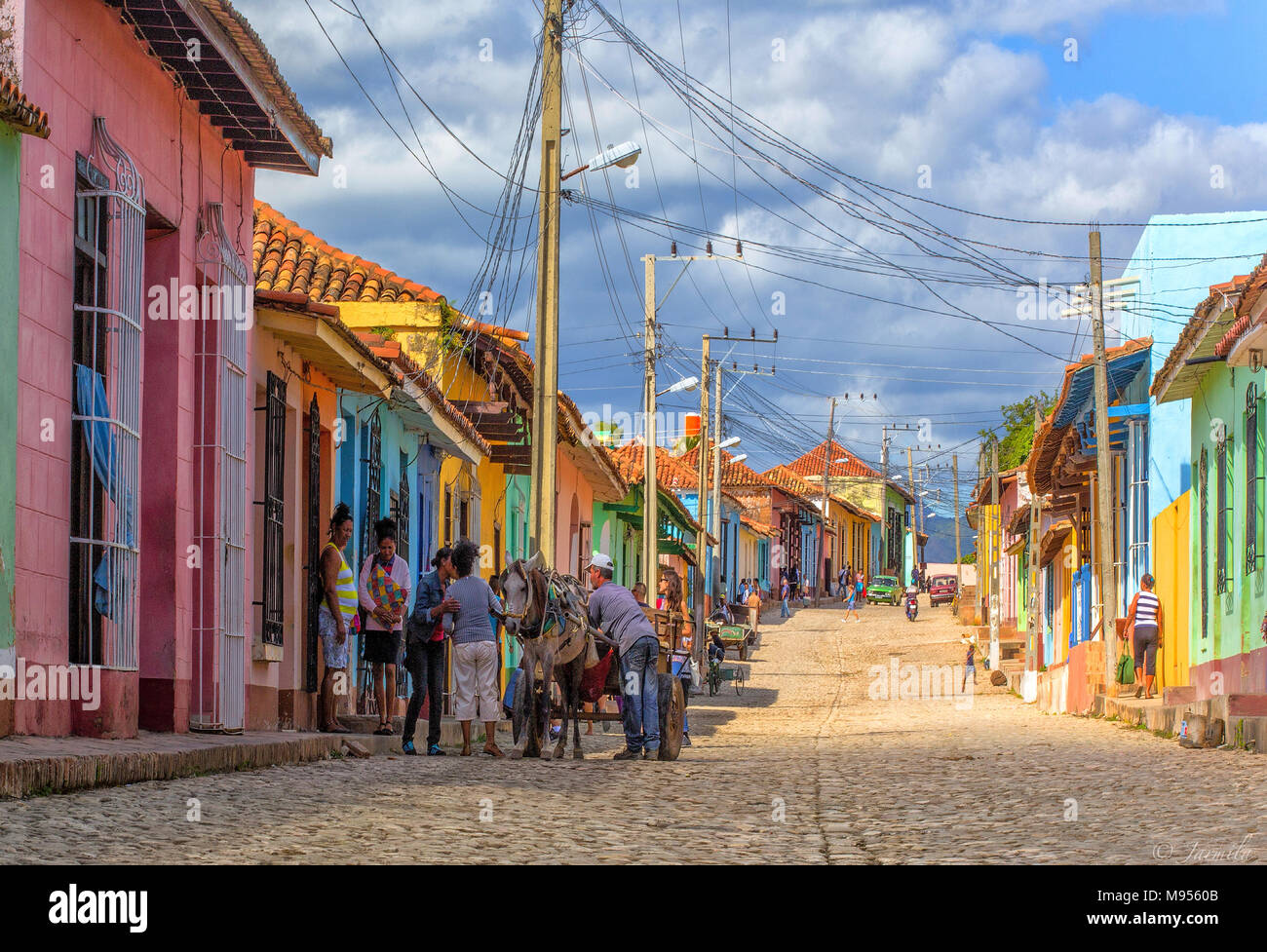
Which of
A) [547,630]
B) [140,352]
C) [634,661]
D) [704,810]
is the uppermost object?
[140,352]

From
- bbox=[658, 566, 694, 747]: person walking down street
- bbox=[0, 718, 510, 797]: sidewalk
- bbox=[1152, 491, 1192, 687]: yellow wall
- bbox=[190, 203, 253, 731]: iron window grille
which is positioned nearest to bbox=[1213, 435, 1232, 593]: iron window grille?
bbox=[1152, 491, 1192, 687]: yellow wall

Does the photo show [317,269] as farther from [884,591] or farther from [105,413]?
[884,591]

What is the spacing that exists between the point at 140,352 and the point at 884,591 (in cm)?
6080

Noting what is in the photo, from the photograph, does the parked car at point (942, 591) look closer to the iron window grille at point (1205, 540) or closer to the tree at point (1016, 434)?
the tree at point (1016, 434)

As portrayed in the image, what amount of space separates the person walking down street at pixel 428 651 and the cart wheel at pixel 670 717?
1786mm

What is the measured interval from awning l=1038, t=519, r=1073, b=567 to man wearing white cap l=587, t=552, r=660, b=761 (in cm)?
1959

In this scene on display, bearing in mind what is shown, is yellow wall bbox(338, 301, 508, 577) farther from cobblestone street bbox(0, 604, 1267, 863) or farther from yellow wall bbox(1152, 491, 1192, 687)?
yellow wall bbox(1152, 491, 1192, 687)

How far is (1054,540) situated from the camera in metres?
34.5

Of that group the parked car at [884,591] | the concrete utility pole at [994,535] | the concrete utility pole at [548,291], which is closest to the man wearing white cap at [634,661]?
the concrete utility pole at [548,291]

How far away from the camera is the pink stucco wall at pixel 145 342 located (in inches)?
361

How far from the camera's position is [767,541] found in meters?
71.4

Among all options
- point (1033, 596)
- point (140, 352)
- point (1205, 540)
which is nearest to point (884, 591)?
point (1033, 596)
